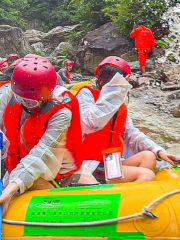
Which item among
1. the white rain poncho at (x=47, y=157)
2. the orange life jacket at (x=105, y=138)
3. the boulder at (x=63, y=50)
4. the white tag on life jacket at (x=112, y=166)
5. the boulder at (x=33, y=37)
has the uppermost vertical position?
the white rain poncho at (x=47, y=157)

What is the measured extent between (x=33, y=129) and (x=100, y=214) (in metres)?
0.72

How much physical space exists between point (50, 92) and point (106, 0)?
563 inches

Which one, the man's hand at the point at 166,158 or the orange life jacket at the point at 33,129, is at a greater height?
the orange life jacket at the point at 33,129

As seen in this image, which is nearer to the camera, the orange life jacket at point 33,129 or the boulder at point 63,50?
the orange life jacket at point 33,129

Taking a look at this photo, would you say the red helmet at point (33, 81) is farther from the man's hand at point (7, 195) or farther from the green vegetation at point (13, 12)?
the green vegetation at point (13, 12)

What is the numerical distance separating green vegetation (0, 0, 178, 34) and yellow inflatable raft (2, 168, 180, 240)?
39.8 ft

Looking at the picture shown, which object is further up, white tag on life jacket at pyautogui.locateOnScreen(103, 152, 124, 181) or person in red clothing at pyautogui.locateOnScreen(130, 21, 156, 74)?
white tag on life jacket at pyautogui.locateOnScreen(103, 152, 124, 181)

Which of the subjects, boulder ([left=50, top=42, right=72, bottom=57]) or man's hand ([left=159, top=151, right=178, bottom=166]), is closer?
man's hand ([left=159, top=151, right=178, bottom=166])

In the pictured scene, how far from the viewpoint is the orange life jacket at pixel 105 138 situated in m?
2.95

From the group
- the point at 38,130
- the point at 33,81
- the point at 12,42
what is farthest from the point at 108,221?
the point at 12,42

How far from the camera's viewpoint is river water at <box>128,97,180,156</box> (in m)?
6.48

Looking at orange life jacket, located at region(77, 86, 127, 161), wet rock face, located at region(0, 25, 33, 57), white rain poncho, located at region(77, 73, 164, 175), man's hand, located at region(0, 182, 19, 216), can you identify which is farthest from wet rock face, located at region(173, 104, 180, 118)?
wet rock face, located at region(0, 25, 33, 57)

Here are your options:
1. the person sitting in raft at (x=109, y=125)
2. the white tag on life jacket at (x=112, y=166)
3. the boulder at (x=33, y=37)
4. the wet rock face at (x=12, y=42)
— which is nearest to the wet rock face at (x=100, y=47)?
the wet rock face at (x=12, y=42)

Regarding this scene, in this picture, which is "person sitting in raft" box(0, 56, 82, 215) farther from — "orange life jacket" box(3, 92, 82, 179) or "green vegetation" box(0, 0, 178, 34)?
"green vegetation" box(0, 0, 178, 34)
